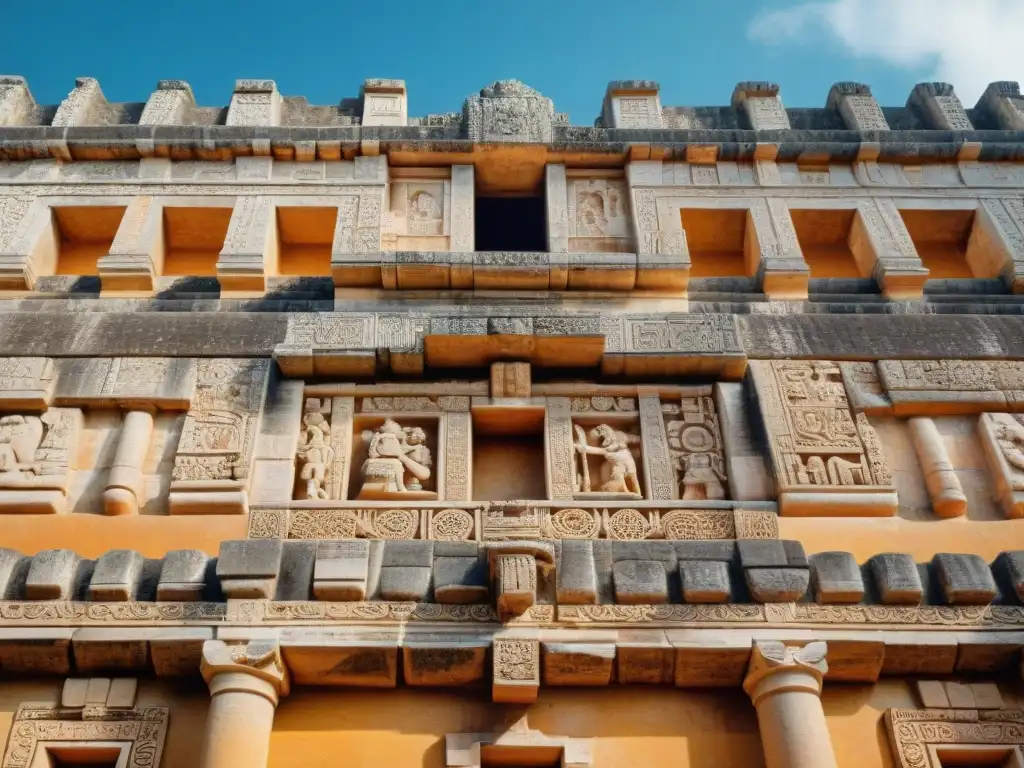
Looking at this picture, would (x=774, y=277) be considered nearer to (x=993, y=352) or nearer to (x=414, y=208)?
(x=993, y=352)

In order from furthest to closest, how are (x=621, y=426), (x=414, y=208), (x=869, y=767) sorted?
(x=414, y=208) < (x=621, y=426) < (x=869, y=767)

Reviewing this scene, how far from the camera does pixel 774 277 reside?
11.9 m

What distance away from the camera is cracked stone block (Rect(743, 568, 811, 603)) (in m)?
8.69

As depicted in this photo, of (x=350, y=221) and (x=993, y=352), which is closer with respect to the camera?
(x=993, y=352)

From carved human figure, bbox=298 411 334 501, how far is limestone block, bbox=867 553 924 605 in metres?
4.57

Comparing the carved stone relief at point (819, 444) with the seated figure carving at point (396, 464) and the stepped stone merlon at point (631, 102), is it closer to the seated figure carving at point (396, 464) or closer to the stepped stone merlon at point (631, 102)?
the seated figure carving at point (396, 464)

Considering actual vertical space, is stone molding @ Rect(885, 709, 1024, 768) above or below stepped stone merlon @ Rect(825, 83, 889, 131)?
below

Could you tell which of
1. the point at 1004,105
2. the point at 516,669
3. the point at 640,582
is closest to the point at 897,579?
the point at 640,582

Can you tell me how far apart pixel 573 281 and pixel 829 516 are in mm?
3609

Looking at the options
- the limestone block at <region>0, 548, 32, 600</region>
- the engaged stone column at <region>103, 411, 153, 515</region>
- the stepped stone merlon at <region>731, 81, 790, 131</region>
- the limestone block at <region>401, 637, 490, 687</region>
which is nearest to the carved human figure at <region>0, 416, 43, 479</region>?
the engaged stone column at <region>103, 411, 153, 515</region>

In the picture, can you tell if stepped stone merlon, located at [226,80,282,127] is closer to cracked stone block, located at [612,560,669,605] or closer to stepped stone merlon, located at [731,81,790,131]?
stepped stone merlon, located at [731,81,790,131]

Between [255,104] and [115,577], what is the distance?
7159 millimetres

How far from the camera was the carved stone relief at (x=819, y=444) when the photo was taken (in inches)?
381

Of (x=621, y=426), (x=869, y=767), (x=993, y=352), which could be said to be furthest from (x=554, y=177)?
(x=869, y=767)
